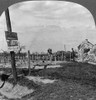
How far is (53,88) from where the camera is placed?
5359mm

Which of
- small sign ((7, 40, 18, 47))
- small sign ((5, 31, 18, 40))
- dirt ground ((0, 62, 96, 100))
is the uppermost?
small sign ((5, 31, 18, 40))

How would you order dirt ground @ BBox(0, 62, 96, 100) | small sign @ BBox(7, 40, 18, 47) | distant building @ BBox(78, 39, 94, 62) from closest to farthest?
dirt ground @ BBox(0, 62, 96, 100) < small sign @ BBox(7, 40, 18, 47) < distant building @ BBox(78, 39, 94, 62)

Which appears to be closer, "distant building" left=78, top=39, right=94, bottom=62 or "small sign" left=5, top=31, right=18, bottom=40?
"small sign" left=5, top=31, right=18, bottom=40

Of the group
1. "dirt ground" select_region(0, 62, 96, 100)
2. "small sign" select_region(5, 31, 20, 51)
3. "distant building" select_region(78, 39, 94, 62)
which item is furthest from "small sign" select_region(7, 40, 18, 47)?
"distant building" select_region(78, 39, 94, 62)

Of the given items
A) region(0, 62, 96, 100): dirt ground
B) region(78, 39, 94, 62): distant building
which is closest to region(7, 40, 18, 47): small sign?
region(0, 62, 96, 100): dirt ground

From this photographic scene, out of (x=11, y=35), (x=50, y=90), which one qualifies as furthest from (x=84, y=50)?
(x=50, y=90)

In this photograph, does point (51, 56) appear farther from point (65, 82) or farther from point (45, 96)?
point (45, 96)

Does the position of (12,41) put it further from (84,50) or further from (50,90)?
(84,50)

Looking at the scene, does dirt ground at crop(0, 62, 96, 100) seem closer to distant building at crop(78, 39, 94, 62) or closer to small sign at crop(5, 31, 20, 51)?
small sign at crop(5, 31, 20, 51)

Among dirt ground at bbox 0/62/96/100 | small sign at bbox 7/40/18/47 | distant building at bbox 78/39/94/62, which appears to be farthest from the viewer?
distant building at bbox 78/39/94/62

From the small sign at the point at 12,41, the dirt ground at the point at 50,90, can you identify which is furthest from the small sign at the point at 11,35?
the dirt ground at the point at 50,90

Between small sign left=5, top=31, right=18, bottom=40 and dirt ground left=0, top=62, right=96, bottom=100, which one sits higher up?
small sign left=5, top=31, right=18, bottom=40

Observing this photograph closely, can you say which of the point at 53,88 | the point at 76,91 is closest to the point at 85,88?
the point at 76,91

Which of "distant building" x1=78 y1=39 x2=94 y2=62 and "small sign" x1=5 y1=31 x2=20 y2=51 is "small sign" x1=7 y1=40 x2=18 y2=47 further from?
"distant building" x1=78 y1=39 x2=94 y2=62
